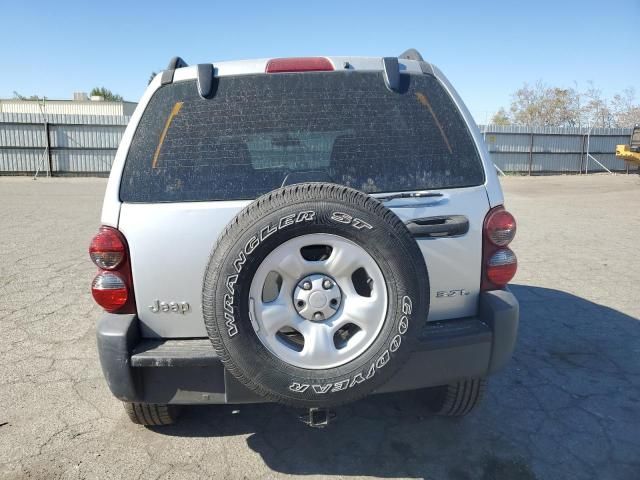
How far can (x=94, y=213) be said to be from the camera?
420 inches

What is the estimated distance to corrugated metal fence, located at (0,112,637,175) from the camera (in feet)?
63.7

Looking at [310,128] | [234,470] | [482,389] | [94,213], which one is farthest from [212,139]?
[94,213]

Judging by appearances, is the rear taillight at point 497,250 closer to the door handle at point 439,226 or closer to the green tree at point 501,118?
the door handle at point 439,226

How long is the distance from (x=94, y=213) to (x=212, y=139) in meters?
9.43

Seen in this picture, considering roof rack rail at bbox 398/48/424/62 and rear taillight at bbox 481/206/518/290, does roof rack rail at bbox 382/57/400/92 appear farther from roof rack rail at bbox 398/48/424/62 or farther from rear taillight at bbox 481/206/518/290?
rear taillight at bbox 481/206/518/290

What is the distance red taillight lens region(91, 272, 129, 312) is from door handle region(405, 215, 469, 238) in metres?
1.32

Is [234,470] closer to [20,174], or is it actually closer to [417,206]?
[417,206]

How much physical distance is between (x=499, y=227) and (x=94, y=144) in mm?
20734

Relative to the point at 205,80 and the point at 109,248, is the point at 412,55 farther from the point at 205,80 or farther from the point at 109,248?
the point at 109,248

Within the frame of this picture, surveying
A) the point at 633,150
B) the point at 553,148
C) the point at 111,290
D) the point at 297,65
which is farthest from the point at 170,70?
the point at 553,148

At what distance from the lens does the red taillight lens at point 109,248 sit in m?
2.18

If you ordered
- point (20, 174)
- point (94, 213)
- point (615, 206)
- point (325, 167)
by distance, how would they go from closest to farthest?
1. point (325, 167)
2. point (94, 213)
3. point (615, 206)
4. point (20, 174)

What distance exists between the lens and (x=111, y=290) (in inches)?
87.0

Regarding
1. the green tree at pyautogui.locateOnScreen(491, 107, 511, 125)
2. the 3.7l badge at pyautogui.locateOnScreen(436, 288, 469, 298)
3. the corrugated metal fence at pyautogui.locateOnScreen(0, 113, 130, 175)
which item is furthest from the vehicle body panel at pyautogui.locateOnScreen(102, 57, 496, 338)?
the green tree at pyautogui.locateOnScreen(491, 107, 511, 125)
